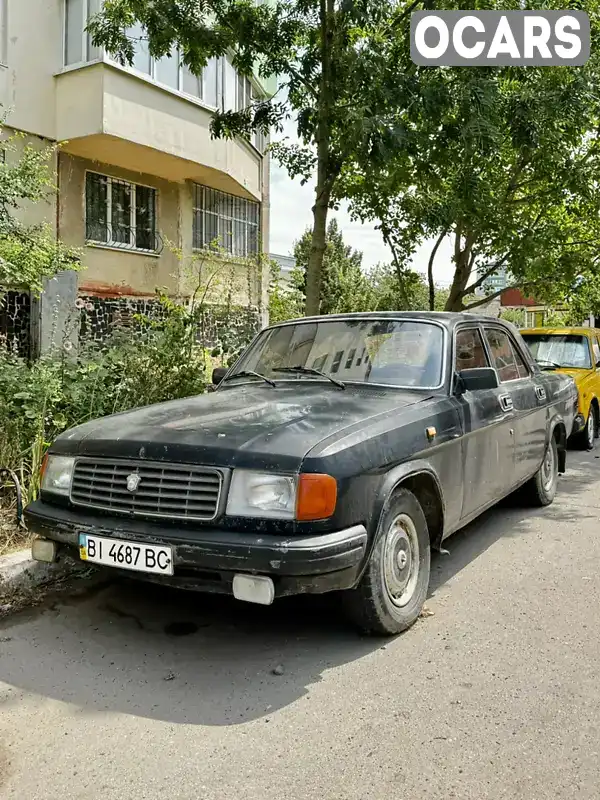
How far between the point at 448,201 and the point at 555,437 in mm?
4968

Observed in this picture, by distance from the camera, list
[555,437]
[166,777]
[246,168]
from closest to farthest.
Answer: [166,777]
[555,437]
[246,168]

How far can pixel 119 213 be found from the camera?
1476 centimetres

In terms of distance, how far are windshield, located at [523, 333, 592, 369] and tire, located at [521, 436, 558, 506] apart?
135 inches

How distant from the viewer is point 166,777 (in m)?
2.53

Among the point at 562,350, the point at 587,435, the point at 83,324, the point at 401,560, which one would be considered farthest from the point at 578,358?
the point at 401,560

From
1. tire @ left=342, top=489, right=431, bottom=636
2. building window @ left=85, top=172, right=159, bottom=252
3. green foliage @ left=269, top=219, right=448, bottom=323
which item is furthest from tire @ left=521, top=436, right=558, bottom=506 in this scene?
building window @ left=85, top=172, right=159, bottom=252

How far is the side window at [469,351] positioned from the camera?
4797 mm

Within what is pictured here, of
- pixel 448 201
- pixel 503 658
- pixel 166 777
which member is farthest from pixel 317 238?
pixel 166 777

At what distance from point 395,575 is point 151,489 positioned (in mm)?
1337

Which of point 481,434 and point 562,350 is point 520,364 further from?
point 562,350

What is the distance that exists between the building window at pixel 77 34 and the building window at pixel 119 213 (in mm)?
2058

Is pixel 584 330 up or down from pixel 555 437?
up

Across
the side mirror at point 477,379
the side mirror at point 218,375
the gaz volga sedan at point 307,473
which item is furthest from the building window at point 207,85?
the side mirror at point 477,379

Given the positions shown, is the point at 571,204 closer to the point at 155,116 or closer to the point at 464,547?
the point at 155,116
